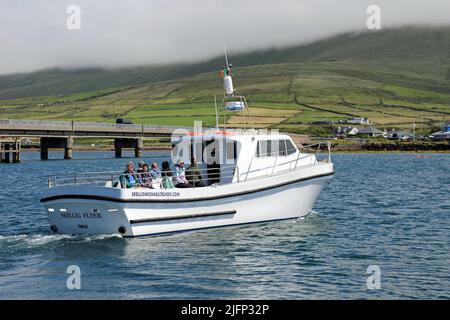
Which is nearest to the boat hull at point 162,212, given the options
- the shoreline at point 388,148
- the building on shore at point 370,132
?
the shoreline at point 388,148

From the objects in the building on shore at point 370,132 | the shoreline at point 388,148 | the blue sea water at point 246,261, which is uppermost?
the building on shore at point 370,132

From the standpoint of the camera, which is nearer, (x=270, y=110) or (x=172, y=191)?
(x=172, y=191)

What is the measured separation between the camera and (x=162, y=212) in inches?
863

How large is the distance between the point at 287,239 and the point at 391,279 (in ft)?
19.3

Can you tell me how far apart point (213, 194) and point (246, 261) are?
432cm

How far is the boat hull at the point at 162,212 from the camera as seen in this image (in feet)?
69.1

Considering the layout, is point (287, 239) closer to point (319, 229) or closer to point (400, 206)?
point (319, 229)

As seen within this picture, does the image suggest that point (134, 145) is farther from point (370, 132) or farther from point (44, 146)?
point (370, 132)

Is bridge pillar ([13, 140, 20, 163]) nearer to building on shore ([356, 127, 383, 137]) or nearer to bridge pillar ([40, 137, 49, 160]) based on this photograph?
bridge pillar ([40, 137, 49, 160])

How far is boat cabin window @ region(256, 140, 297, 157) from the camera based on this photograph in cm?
2595

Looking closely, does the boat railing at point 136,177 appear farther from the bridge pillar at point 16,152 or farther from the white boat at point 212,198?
the bridge pillar at point 16,152

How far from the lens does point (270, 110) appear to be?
184 metres

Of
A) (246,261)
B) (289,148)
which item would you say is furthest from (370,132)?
(246,261)
